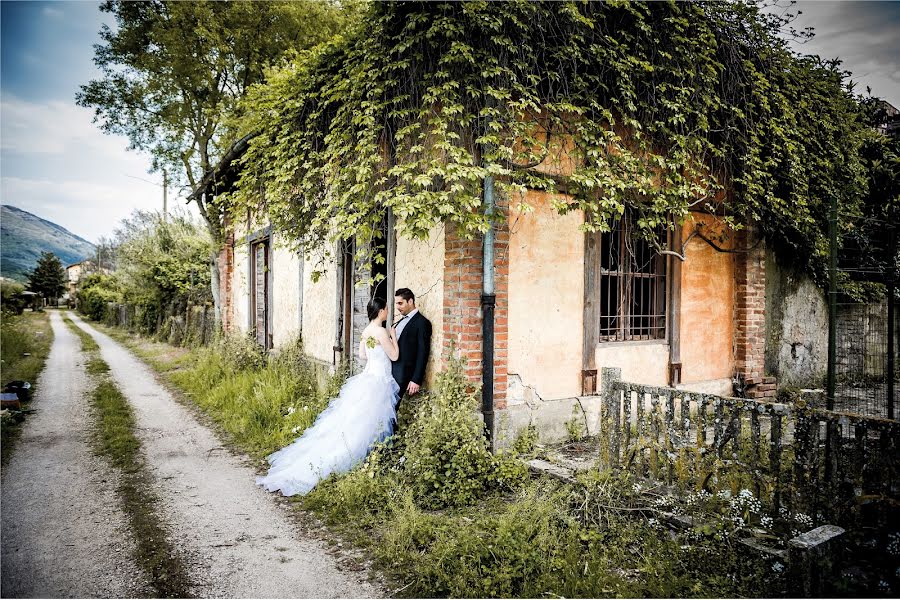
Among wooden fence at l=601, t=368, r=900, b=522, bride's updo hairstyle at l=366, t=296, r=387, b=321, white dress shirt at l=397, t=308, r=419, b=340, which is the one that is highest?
bride's updo hairstyle at l=366, t=296, r=387, b=321

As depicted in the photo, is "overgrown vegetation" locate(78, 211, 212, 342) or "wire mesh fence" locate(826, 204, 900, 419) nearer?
"wire mesh fence" locate(826, 204, 900, 419)

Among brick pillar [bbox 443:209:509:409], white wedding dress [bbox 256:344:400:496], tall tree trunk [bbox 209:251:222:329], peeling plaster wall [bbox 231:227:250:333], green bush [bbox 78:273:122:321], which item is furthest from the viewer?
green bush [bbox 78:273:122:321]

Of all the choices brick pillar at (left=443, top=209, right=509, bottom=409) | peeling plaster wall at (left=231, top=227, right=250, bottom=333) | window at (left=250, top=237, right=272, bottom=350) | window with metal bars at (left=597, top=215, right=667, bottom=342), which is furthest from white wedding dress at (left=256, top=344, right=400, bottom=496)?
peeling plaster wall at (left=231, top=227, right=250, bottom=333)

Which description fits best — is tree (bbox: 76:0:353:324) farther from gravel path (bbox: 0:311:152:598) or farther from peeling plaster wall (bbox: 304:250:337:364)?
gravel path (bbox: 0:311:152:598)

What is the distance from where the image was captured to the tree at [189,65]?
11617 mm

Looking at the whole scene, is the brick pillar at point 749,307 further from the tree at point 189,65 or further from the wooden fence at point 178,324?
the wooden fence at point 178,324

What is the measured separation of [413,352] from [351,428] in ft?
3.51

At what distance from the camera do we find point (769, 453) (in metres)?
3.63

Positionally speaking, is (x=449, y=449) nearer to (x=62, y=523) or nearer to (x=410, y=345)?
(x=410, y=345)

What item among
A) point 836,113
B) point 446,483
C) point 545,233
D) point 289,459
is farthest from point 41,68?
point 836,113

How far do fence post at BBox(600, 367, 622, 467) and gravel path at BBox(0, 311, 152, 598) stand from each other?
12.2ft

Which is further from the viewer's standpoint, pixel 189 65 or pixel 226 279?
pixel 226 279

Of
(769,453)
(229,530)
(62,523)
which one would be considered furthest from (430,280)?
(62,523)

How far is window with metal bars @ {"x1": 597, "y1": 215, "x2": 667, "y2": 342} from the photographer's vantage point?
6.66 meters
